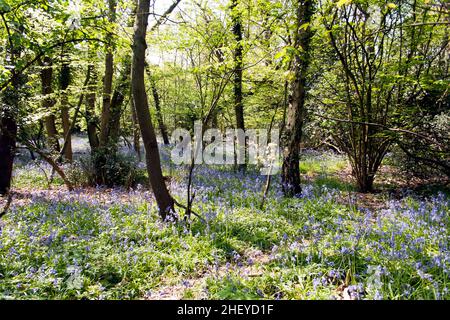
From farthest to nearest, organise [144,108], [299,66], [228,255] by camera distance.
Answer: [299,66] → [144,108] → [228,255]

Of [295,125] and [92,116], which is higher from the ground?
[92,116]

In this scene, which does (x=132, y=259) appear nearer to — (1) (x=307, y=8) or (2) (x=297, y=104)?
(2) (x=297, y=104)

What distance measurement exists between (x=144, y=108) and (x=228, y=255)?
101 inches

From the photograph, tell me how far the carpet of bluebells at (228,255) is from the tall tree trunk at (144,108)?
398 millimetres

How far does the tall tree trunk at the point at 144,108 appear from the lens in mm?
4379

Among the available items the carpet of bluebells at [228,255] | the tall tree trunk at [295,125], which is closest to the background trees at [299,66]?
the tall tree trunk at [295,125]

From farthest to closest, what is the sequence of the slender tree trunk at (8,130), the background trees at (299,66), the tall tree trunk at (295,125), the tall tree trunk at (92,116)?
the tall tree trunk at (92,116) → the slender tree trunk at (8,130) → the tall tree trunk at (295,125) → the background trees at (299,66)

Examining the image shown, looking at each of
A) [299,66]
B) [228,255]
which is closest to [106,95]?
[299,66]

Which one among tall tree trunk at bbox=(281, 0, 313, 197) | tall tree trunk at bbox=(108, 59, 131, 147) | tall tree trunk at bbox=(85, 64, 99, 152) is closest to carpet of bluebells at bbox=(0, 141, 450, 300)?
tall tree trunk at bbox=(281, 0, 313, 197)

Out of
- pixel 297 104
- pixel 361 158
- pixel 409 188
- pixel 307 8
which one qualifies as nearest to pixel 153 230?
pixel 297 104

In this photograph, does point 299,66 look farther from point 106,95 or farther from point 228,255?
point 106,95

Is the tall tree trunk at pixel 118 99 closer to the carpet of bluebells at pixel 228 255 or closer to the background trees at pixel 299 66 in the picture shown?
the background trees at pixel 299 66

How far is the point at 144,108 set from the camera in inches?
181
